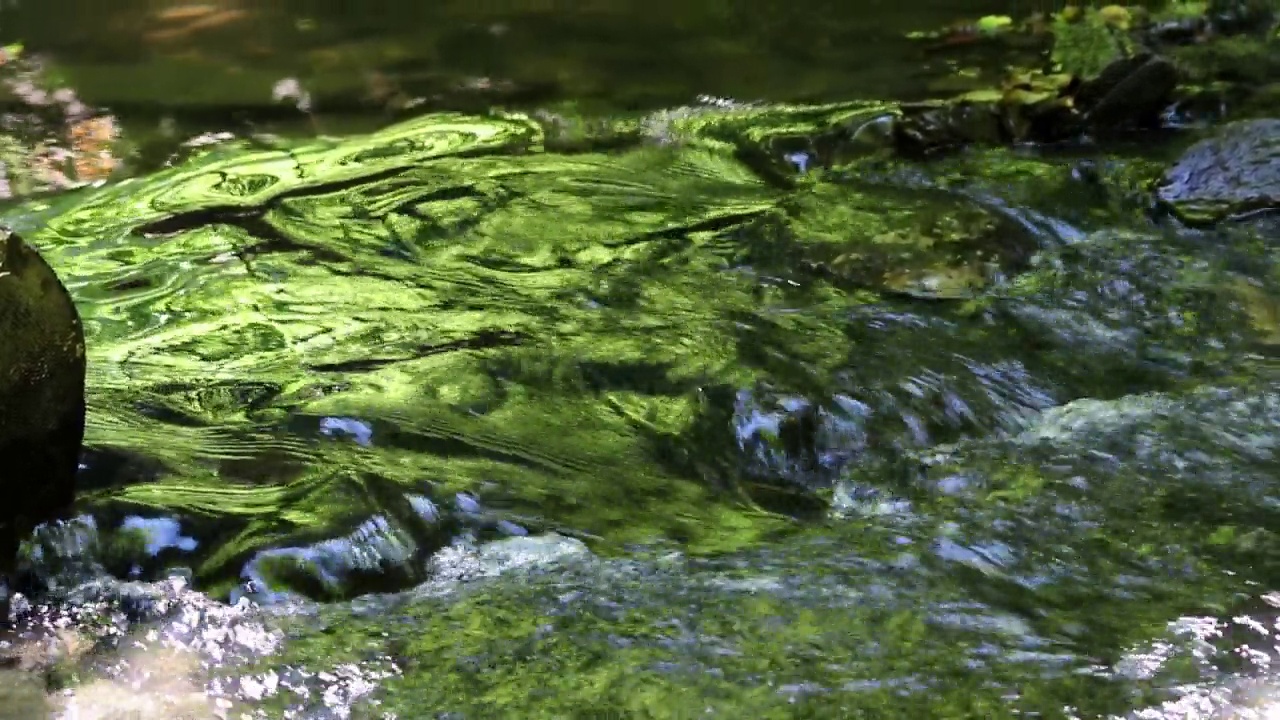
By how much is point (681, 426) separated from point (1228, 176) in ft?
10.3

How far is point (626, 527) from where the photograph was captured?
9.43 feet

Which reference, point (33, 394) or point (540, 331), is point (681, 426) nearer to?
point (540, 331)

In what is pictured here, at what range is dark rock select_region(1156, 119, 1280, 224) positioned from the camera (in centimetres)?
504

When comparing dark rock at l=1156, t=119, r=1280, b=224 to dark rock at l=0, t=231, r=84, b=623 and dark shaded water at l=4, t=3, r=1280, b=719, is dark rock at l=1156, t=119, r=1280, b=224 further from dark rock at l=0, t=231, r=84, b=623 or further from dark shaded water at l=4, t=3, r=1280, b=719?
dark rock at l=0, t=231, r=84, b=623

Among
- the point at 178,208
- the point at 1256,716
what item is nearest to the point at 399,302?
A: the point at 178,208

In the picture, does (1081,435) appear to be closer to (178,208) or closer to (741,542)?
(741,542)

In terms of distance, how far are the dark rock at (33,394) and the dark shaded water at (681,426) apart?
109mm

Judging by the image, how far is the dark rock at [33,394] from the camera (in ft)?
8.00

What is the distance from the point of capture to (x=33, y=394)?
250 cm

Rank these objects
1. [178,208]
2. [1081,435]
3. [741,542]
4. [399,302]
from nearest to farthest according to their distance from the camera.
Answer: [741,542] < [1081,435] < [399,302] < [178,208]

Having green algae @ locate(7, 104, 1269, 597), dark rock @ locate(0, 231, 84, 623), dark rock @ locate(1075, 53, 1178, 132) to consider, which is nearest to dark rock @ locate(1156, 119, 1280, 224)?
green algae @ locate(7, 104, 1269, 597)

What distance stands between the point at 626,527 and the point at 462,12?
874 cm

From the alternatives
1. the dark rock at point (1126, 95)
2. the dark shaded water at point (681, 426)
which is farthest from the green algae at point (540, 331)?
the dark rock at point (1126, 95)

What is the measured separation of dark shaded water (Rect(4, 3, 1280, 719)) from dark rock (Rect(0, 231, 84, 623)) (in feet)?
0.36
